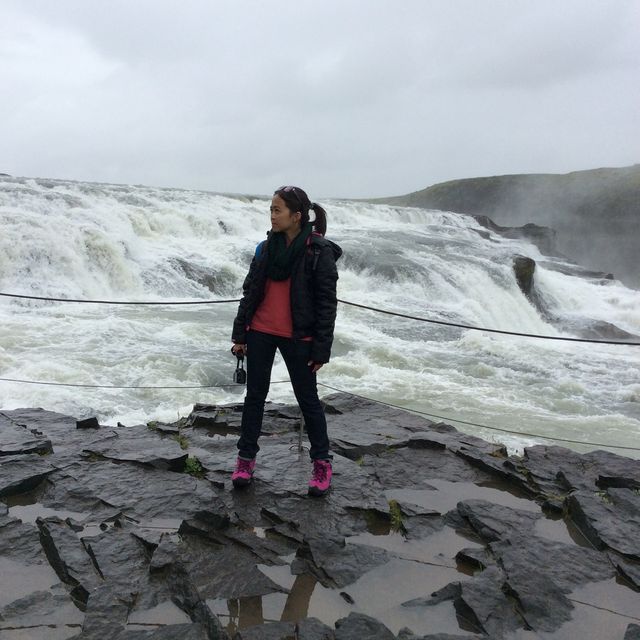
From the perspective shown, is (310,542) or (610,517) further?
(610,517)

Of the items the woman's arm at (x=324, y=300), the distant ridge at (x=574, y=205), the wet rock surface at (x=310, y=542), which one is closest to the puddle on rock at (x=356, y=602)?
the wet rock surface at (x=310, y=542)

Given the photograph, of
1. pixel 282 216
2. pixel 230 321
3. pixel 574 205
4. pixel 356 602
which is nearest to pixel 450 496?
pixel 356 602

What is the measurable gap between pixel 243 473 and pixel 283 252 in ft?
4.94

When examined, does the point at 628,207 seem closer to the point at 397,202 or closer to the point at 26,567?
the point at 397,202

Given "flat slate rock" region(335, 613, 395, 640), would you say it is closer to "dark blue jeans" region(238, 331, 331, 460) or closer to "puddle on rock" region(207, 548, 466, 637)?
"puddle on rock" region(207, 548, 466, 637)

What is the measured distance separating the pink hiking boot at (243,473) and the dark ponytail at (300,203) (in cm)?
159

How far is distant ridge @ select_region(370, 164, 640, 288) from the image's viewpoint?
41.2 metres

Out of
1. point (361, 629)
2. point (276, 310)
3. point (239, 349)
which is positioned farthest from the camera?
point (239, 349)

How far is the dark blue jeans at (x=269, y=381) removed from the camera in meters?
3.21

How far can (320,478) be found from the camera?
3.50m

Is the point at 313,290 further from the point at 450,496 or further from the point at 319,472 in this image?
the point at 450,496

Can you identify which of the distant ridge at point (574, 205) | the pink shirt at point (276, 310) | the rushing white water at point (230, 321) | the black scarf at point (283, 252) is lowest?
the rushing white water at point (230, 321)

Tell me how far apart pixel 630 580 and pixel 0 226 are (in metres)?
13.7

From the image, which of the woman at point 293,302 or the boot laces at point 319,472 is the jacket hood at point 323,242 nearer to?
the woman at point 293,302
